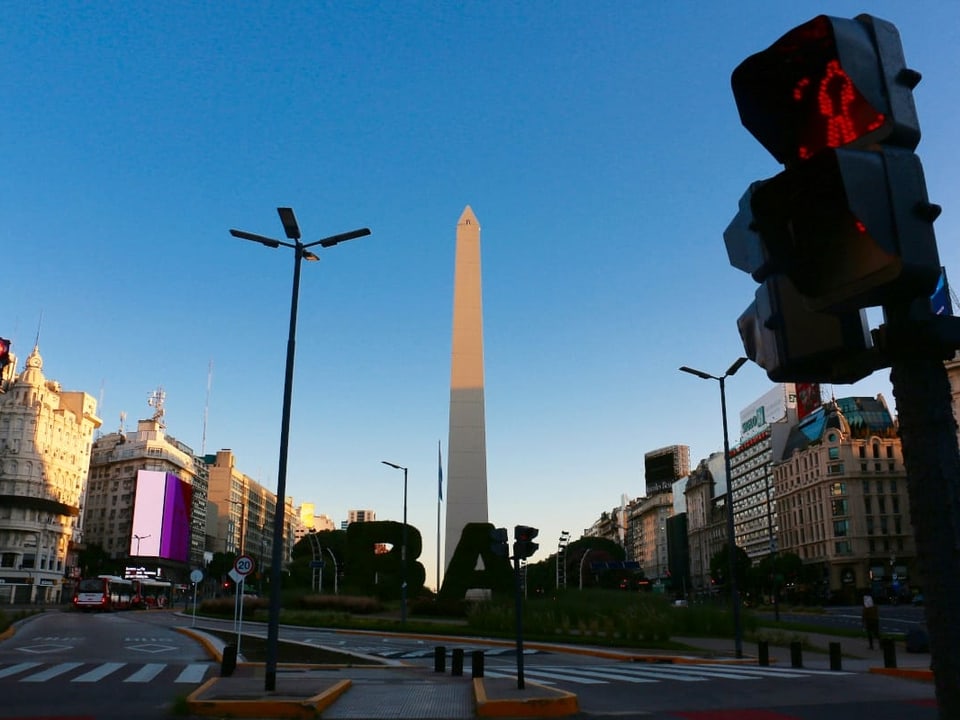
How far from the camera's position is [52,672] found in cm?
1861

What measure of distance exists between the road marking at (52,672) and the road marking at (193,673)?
2642 millimetres

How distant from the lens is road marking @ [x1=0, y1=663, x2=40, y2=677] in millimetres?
18281

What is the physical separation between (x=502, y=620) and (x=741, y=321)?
35807 mm

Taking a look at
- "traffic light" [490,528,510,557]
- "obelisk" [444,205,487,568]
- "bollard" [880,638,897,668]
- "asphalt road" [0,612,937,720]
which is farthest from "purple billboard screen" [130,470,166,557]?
"bollard" [880,638,897,668]

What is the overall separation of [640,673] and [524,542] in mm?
5924

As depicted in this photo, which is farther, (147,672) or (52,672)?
(147,672)

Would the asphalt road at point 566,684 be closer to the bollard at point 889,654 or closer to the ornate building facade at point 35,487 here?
the bollard at point 889,654

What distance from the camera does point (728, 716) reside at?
12289 millimetres

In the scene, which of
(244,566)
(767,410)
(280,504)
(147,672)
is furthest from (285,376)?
(767,410)

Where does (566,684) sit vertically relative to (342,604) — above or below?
below

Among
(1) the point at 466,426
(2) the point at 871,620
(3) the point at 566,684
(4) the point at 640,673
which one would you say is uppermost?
(1) the point at 466,426

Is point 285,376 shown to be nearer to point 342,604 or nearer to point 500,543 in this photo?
point 500,543

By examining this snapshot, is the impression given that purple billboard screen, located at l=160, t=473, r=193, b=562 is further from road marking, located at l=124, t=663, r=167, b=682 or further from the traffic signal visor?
the traffic signal visor

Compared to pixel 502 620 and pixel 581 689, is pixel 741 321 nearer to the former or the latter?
pixel 581 689
